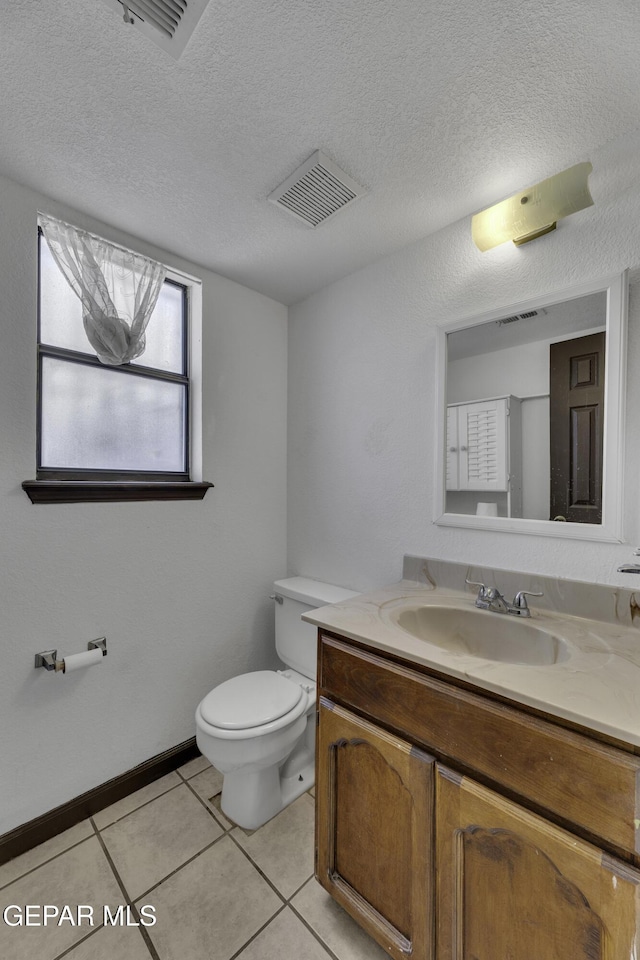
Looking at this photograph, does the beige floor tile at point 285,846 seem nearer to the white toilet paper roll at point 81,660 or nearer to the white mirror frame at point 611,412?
the white toilet paper roll at point 81,660

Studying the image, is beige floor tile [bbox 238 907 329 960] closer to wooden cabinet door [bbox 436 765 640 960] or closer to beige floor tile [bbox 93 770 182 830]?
wooden cabinet door [bbox 436 765 640 960]

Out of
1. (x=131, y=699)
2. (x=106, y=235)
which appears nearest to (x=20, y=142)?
(x=106, y=235)

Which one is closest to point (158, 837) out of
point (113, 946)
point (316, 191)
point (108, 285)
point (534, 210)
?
point (113, 946)

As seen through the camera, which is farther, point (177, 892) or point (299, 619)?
point (299, 619)

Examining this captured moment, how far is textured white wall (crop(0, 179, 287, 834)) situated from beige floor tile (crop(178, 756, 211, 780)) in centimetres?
11

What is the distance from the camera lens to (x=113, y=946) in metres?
1.06

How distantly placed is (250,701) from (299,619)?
0.43 meters

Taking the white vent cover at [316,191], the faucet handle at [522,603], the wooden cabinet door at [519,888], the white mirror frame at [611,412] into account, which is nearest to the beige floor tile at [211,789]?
the wooden cabinet door at [519,888]

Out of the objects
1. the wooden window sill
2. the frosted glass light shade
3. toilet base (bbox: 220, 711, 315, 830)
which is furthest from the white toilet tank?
the frosted glass light shade

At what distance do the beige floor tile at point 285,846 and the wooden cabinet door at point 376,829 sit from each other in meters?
0.19

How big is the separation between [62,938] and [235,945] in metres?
0.47

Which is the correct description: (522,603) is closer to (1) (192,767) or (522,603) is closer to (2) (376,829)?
(2) (376,829)

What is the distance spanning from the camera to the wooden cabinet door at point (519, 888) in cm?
65

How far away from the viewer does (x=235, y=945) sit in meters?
1.06
